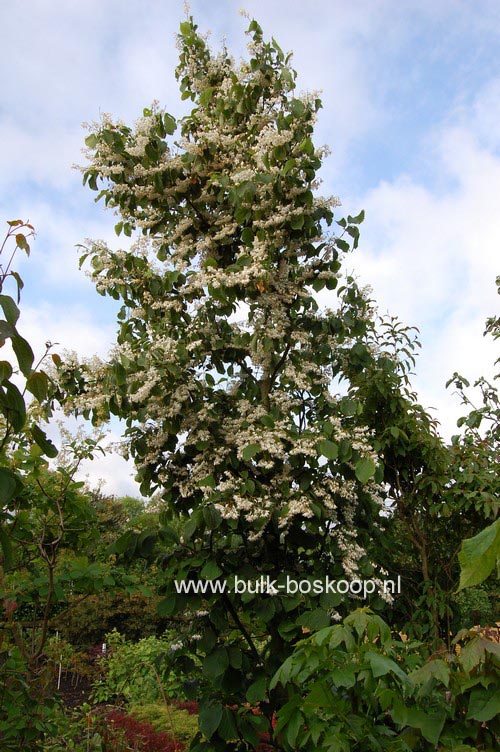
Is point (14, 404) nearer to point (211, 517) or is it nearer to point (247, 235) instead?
point (211, 517)

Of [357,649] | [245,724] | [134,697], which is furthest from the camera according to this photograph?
[134,697]

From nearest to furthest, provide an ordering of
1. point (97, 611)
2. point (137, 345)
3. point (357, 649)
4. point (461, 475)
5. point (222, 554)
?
point (357, 649) < point (222, 554) < point (137, 345) < point (461, 475) < point (97, 611)

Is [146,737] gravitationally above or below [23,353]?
below

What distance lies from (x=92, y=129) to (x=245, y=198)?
41.7 inches

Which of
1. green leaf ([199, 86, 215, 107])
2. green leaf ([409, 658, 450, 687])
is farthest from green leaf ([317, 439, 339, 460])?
green leaf ([199, 86, 215, 107])

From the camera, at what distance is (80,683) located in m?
7.58

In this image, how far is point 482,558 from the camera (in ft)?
3.21

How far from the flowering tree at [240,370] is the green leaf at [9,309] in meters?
1.31

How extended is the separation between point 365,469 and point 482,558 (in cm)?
187

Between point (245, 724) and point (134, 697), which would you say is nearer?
point (245, 724)

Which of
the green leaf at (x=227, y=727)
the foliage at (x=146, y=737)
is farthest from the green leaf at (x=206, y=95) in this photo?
the foliage at (x=146, y=737)

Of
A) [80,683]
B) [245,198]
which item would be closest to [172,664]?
[245,198]

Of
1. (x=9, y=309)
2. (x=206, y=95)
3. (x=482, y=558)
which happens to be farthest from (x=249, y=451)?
(x=206, y=95)

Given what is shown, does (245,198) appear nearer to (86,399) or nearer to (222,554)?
(86,399)
